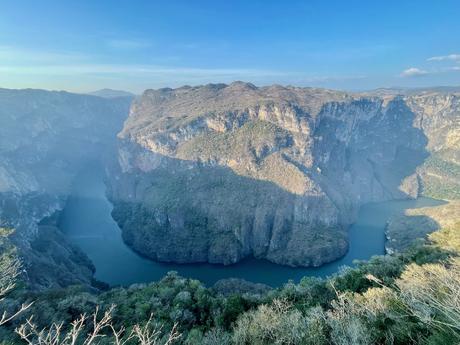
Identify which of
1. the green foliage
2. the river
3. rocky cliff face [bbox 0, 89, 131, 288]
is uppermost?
the green foliage

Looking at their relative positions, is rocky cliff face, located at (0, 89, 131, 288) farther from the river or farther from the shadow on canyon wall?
the shadow on canyon wall

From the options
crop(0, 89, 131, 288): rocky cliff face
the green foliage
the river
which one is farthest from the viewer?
the river

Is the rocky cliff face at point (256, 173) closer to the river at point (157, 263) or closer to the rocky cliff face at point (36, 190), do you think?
the river at point (157, 263)

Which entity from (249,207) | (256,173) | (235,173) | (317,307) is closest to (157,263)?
(249,207)

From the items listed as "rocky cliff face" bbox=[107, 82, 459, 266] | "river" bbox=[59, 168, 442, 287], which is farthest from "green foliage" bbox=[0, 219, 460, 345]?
"rocky cliff face" bbox=[107, 82, 459, 266]

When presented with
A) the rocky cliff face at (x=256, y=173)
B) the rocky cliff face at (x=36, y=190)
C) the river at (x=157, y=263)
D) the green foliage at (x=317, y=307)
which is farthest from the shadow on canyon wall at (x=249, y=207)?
the green foliage at (x=317, y=307)

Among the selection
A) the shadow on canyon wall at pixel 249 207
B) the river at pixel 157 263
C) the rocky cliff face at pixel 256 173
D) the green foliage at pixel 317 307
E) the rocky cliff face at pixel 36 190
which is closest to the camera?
the green foliage at pixel 317 307
